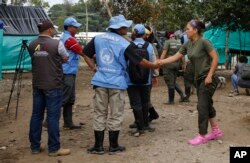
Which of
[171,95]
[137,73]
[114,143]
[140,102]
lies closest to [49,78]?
[114,143]

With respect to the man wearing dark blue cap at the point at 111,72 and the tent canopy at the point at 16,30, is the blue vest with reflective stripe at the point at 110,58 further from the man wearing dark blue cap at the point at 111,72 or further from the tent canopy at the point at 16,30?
the tent canopy at the point at 16,30

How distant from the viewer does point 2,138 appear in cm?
722

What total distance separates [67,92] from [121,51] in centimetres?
172

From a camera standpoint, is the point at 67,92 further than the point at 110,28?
Yes

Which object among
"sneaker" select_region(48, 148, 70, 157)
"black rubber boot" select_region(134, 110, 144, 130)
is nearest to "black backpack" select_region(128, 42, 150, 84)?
"black rubber boot" select_region(134, 110, 144, 130)

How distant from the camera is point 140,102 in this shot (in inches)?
278

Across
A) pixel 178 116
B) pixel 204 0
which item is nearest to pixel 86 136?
pixel 178 116

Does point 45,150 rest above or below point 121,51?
below

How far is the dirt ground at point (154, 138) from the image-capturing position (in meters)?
5.91

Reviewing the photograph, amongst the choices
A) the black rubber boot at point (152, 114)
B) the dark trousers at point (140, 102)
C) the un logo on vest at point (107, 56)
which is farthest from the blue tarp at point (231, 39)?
the un logo on vest at point (107, 56)

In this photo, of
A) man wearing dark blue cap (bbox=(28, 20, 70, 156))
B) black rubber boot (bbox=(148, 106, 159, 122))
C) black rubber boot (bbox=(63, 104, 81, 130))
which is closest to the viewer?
man wearing dark blue cap (bbox=(28, 20, 70, 156))

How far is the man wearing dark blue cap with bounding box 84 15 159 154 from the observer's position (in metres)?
5.93

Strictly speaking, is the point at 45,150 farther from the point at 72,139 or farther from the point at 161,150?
the point at 161,150

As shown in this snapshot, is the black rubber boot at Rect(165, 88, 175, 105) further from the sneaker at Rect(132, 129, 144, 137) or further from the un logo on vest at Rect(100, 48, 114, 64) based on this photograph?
the un logo on vest at Rect(100, 48, 114, 64)
